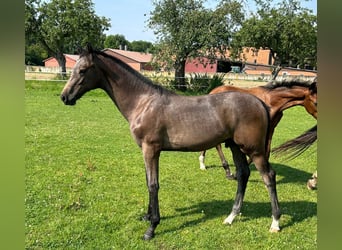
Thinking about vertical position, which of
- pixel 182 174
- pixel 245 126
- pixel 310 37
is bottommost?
pixel 182 174

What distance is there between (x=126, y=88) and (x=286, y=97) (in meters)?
2.54

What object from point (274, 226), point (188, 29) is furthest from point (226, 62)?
point (274, 226)

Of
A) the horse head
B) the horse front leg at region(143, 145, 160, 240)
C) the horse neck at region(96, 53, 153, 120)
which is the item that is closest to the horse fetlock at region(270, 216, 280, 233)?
the horse front leg at region(143, 145, 160, 240)

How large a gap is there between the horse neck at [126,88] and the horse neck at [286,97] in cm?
216

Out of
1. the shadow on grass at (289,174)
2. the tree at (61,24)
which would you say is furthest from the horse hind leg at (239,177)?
the tree at (61,24)

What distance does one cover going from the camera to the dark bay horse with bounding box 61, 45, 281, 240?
12.0ft

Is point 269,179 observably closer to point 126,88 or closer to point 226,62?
point 126,88

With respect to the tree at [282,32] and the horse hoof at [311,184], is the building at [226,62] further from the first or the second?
the horse hoof at [311,184]

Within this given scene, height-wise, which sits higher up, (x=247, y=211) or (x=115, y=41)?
(x=115, y=41)

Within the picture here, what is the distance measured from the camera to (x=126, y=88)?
3807mm
